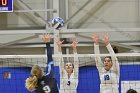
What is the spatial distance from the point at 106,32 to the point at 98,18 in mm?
547

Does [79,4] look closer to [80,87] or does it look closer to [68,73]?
[80,87]

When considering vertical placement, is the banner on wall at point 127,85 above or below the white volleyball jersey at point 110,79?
below

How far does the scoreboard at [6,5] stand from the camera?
9.04 m

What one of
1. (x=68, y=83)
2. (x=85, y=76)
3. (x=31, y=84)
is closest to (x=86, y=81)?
(x=85, y=76)

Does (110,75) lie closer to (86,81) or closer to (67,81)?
(67,81)

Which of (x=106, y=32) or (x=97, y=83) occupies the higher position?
(x=106, y=32)

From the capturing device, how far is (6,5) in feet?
30.1

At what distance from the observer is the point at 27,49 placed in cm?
998

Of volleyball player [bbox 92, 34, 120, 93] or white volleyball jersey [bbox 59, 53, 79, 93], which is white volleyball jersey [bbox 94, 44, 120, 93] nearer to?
volleyball player [bbox 92, 34, 120, 93]

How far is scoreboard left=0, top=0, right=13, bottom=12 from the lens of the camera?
9.04 meters

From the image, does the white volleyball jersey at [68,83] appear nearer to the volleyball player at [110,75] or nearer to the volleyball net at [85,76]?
the volleyball player at [110,75]

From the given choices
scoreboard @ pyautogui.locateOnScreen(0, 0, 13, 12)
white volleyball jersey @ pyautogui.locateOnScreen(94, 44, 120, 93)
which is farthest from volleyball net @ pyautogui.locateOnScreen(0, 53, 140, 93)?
white volleyball jersey @ pyautogui.locateOnScreen(94, 44, 120, 93)

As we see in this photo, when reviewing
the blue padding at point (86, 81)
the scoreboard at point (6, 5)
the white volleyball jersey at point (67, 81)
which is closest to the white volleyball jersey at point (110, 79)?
the white volleyball jersey at point (67, 81)

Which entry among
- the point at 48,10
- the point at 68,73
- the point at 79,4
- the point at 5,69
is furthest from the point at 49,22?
the point at 68,73
